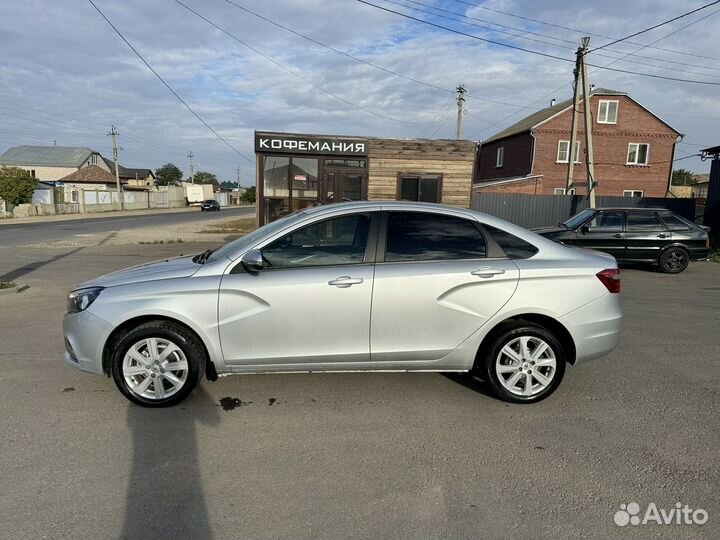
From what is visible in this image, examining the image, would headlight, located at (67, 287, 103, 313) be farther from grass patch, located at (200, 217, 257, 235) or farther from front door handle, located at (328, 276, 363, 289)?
grass patch, located at (200, 217, 257, 235)

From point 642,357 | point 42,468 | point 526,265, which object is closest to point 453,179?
point 642,357

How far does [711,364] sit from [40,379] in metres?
6.70

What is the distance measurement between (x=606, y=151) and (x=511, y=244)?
33.1m

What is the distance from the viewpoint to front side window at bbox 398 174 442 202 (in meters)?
14.8

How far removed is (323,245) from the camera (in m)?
4.02

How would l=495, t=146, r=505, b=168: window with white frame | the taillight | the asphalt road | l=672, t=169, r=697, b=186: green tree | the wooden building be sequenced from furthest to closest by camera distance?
l=672, t=169, r=697, b=186: green tree, l=495, t=146, r=505, b=168: window with white frame, the asphalt road, the wooden building, the taillight

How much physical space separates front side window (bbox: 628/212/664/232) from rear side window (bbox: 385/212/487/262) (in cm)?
916

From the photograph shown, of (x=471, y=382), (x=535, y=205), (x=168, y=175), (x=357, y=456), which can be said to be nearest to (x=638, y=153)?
(x=535, y=205)

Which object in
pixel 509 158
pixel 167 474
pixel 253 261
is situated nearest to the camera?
pixel 167 474

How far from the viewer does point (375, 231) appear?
3.90 m

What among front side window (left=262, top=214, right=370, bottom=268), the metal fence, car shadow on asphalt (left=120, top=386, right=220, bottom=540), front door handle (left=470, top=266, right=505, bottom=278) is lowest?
car shadow on asphalt (left=120, top=386, right=220, bottom=540)

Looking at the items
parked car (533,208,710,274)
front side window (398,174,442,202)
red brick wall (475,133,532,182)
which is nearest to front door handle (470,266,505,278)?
parked car (533,208,710,274)

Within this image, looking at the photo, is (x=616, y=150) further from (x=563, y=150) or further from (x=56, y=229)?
(x=56, y=229)

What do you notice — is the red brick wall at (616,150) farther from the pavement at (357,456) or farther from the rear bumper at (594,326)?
the rear bumper at (594,326)
